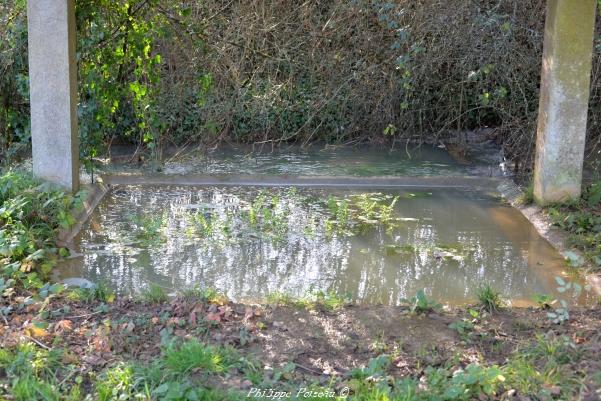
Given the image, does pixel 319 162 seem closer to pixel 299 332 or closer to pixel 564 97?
pixel 564 97

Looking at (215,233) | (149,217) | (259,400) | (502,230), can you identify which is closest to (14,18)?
(149,217)

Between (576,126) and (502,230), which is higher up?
(576,126)

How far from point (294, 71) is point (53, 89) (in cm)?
601

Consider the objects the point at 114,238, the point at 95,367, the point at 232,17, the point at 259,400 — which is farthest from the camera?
the point at 232,17

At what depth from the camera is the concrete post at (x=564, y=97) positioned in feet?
26.7

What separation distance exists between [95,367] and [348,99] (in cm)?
969

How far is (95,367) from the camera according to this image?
432cm

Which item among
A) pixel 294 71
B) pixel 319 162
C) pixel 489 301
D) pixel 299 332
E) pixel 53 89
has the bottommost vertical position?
pixel 299 332

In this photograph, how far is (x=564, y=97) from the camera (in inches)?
326

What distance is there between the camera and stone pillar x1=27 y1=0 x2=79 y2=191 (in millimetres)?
7934

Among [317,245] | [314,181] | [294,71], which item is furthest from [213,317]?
[294,71]

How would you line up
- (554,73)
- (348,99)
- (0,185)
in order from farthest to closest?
(348,99) → (554,73) → (0,185)

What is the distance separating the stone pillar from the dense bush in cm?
86

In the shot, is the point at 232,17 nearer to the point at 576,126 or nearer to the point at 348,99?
the point at 348,99
